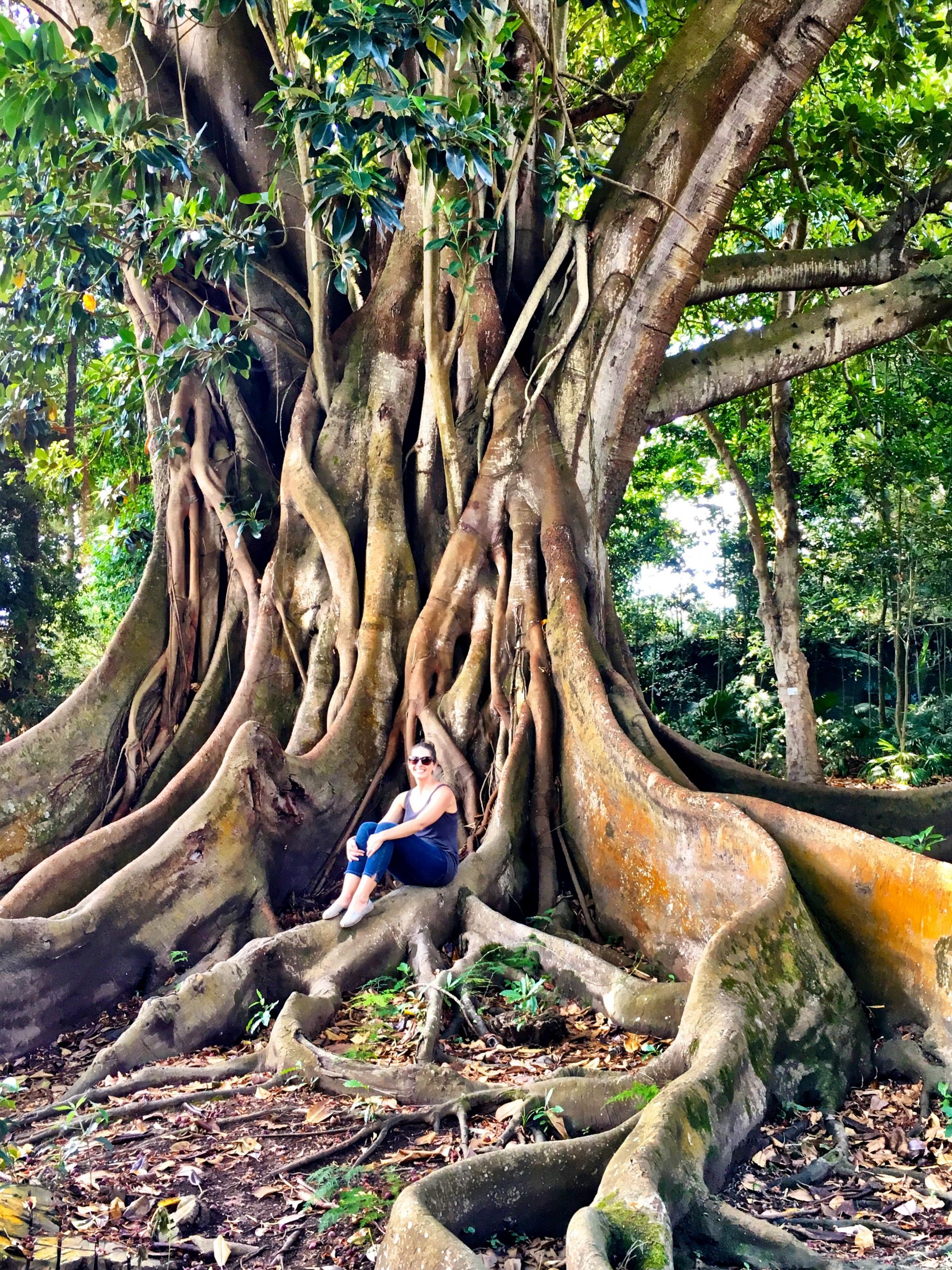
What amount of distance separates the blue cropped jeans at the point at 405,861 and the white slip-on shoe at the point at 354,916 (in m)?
0.16

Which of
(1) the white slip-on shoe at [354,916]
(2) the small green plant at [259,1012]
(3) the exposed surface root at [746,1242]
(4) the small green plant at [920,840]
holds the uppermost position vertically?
(4) the small green plant at [920,840]

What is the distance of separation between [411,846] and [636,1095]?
74.9 inches

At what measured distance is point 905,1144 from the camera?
3338 mm

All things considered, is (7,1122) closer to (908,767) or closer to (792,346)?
(792,346)

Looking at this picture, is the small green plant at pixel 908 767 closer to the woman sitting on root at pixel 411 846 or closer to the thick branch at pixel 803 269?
the thick branch at pixel 803 269

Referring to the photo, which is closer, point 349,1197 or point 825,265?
point 349,1197

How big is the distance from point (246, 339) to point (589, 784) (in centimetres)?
357

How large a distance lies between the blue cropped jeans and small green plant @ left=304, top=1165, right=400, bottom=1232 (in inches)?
73.2

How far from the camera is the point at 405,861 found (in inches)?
199

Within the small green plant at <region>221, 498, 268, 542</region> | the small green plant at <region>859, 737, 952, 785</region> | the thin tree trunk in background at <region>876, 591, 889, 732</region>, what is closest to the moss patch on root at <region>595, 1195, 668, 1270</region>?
the small green plant at <region>221, 498, 268, 542</region>

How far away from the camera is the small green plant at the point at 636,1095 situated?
11.0ft

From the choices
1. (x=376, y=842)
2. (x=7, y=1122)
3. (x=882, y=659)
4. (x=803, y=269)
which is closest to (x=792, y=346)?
(x=803, y=269)

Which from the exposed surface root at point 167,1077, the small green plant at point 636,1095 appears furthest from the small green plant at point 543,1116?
the exposed surface root at point 167,1077

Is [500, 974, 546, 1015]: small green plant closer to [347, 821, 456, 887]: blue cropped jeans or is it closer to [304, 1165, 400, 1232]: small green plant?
[347, 821, 456, 887]: blue cropped jeans
